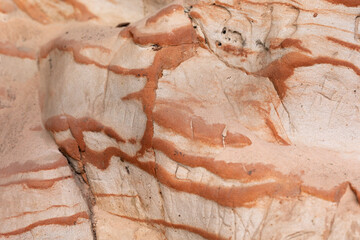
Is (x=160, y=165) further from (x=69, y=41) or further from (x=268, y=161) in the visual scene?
(x=69, y=41)

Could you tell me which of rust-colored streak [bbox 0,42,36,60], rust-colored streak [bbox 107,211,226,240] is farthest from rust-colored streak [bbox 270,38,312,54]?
rust-colored streak [bbox 0,42,36,60]

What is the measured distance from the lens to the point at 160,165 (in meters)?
2.14

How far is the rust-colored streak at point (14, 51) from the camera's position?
2887mm

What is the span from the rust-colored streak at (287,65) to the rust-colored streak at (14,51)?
1813 millimetres

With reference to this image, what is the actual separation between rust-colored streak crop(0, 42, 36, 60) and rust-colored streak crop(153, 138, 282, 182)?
4.93 feet

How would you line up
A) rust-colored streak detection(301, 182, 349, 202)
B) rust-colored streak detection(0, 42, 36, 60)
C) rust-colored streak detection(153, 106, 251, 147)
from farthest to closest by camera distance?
rust-colored streak detection(0, 42, 36, 60)
rust-colored streak detection(153, 106, 251, 147)
rust-colored streak detection(301, 182, 349, 202)

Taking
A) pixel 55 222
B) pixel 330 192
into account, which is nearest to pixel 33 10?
pixel 55 222

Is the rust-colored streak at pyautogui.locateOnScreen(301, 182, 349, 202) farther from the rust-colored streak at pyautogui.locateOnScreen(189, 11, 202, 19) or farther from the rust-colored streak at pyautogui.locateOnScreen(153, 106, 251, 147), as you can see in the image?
the rust-colored streak at pyautogui.locateOnScreen(189, 11, 202, 19)

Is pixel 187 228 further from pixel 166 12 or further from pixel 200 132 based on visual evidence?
pixel 166 12

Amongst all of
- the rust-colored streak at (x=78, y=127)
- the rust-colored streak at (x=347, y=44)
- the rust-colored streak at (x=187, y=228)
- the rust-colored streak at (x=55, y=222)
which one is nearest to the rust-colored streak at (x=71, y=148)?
the rust-colored streak at (x=78, y=127)

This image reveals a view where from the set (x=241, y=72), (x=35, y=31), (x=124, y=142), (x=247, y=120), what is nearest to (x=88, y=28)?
(x=35, y=31)

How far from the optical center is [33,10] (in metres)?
3.04

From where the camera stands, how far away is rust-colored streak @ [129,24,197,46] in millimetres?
2338

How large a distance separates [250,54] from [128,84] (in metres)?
0.76
